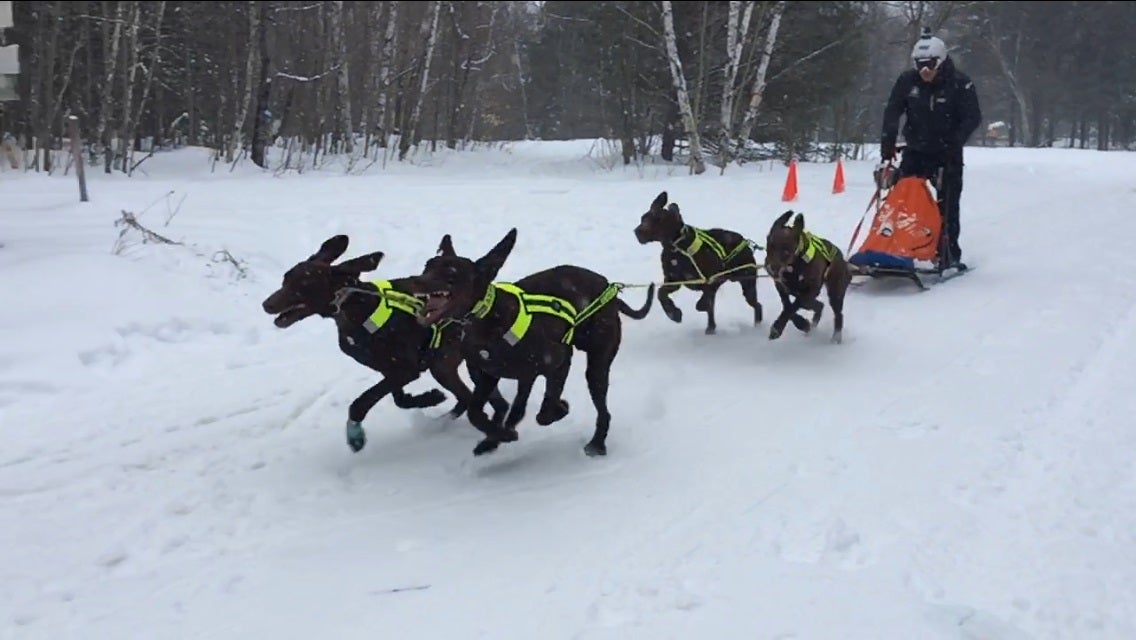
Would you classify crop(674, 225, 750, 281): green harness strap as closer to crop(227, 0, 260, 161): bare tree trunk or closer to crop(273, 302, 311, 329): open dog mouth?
crop(273, 302, 311, 329): open dog mouth

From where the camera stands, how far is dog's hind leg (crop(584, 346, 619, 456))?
18.0ft

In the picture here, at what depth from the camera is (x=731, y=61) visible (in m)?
20.3

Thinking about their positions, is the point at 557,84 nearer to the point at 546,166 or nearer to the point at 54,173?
the point at 546,166

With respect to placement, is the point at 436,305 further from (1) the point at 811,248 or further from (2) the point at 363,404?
(1) the point at 811,248

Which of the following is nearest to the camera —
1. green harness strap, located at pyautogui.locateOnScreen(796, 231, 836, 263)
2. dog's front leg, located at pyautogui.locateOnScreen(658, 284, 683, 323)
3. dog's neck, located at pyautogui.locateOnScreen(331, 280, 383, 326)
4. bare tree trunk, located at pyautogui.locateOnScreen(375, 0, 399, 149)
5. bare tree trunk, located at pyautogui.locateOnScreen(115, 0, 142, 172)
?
dog's neck, located at pyautogui.locateOnScreen(331, 280, 383, 326)

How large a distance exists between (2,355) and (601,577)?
4.89m

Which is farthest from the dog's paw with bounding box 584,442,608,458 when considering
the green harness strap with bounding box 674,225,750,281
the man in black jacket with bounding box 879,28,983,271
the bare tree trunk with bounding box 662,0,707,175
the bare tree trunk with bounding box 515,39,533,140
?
the bare tree trunk with bounding box 515,39,533,140

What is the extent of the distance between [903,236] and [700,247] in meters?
2.61

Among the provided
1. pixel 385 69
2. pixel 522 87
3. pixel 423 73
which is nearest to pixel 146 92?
pixel 385 69

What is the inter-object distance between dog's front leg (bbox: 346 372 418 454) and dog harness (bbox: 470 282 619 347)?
2.62 ft

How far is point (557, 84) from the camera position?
38.6 meters

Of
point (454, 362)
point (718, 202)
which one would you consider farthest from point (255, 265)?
point (718, 202)

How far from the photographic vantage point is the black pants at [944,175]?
32.3ft

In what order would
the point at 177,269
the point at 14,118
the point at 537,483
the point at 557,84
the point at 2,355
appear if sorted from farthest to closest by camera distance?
the point at 557,84, the point at 14,118, the point at 177,269, the point at 2,355, the point at 537,483
